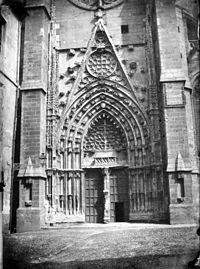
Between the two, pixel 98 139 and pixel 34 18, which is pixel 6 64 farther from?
pixel 98 139

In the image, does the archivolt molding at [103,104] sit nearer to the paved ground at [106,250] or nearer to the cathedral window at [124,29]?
the cathedral window at [124,29]

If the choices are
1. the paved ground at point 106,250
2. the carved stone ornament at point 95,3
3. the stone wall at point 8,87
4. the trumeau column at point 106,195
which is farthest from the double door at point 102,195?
the carved stone ornament at point 95,3

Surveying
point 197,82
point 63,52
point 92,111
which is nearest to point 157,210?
point 92,111

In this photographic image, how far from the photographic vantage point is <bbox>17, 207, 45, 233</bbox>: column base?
10633 millimetres

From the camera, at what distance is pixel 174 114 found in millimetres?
11336

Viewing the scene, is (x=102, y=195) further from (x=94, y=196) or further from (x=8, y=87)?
(x=8, y=87)

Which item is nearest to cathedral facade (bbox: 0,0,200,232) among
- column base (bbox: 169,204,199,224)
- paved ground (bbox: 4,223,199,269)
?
column base (bbox: 169,204,199,224)

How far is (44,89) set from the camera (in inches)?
473

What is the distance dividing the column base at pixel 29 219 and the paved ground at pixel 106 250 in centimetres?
210

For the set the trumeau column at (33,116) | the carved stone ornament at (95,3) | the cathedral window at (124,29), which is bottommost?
the trumeau column at (33,116)

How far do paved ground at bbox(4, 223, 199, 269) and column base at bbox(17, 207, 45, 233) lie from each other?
210 cm

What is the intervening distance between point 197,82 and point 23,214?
9196 mm

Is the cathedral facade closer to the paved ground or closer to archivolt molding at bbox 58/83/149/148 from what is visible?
archivolt molding at bbox 58/83/149/148

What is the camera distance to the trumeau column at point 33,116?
10906 mm
